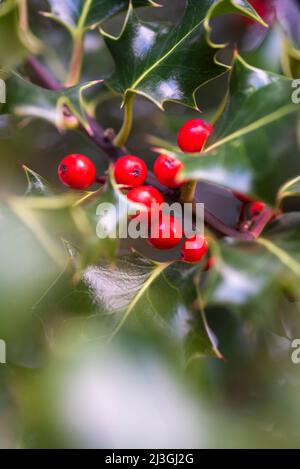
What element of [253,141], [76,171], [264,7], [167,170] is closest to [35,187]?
[76,171]

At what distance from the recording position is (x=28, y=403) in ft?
2.32

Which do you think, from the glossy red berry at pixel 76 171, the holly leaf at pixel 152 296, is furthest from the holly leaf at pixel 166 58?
the holly leaf at pixel 152 296

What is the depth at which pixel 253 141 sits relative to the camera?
554 mm

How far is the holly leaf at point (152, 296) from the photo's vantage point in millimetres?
662

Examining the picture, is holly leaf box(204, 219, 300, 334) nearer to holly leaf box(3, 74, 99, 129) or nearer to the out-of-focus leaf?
the out-of-focus leaf

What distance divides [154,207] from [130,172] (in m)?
0.08

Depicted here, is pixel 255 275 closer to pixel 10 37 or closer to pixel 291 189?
pixel 291 189

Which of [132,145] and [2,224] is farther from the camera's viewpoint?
[132,145]

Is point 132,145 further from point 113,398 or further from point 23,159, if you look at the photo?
point 113,398

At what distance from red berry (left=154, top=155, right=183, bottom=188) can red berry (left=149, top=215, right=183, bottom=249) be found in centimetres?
5

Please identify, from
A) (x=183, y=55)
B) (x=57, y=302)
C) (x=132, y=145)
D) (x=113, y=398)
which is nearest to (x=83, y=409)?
(x=113, y=398)

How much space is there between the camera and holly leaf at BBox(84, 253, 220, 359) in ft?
2.17

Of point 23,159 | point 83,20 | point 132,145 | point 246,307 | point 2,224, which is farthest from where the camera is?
point 132,145
